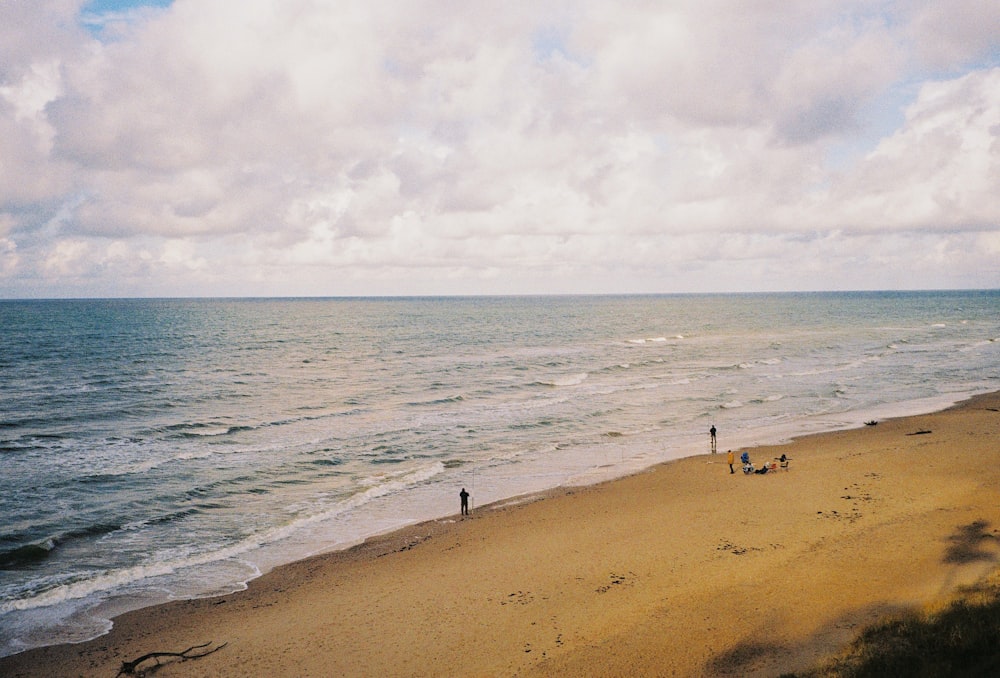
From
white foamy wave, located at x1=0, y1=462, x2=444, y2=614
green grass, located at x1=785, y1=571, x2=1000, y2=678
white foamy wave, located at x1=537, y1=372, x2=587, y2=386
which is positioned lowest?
white foamy wave, located at x1=0, y1=462, x2=444, y2=614

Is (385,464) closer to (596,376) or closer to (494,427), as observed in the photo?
(494,427)

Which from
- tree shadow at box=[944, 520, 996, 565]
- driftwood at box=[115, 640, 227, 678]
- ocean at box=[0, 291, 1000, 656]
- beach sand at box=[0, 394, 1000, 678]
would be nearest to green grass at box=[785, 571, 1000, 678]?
beach sand at box=[0, 394, 1000, 678]

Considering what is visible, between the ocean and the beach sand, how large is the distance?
2.45 meters

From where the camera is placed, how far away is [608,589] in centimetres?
1798

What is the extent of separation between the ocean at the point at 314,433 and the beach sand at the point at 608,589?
8.03ft

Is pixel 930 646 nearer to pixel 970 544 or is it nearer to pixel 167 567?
pixel 970 544

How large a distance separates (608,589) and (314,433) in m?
27.0

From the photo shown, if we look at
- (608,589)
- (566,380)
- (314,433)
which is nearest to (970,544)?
(608,589)

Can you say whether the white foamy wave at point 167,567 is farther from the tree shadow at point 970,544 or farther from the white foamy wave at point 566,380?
the white foamy wave at point 566,380

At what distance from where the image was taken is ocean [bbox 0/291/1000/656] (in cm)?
2241

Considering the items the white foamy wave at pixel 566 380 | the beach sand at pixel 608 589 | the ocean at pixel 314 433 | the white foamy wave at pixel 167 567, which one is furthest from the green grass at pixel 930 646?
the white foamy wave at pixel 566 380

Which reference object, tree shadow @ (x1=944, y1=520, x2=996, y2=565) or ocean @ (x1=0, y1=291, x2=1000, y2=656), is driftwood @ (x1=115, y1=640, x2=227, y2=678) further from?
tree shadow @ (x1=944, y1=520, x2=996, y2=565)

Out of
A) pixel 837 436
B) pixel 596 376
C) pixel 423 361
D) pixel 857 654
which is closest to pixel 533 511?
pixel 857 654

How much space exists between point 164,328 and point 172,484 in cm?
11573
